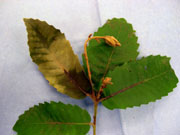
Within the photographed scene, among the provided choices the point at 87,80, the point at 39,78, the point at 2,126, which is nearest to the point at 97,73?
the point at 87,80

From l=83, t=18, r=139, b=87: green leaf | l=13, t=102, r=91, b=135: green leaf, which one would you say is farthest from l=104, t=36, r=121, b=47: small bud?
l=13, t=102, r=91, b=135: green leaf

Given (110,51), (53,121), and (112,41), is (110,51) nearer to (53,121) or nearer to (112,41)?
(112,41)

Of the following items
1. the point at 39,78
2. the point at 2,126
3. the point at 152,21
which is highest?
the point at 152,21

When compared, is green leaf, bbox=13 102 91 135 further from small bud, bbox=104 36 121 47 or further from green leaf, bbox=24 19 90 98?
small bud, bbox=104 36 121 47

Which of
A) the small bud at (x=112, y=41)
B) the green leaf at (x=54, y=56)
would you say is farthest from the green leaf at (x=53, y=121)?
the small bud at (x=112, y=41)

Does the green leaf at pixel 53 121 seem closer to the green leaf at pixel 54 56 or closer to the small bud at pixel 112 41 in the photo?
the green leaf at pixel 54 56

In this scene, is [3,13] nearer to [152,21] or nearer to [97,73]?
[97,73]
